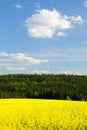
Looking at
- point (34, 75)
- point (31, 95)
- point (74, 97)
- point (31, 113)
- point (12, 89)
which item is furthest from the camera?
point (34, 75)

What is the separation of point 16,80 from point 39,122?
153 meters

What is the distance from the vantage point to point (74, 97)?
377 ft

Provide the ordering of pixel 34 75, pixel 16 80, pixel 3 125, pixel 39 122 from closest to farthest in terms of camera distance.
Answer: pixel 3 125 → pixel 39 122 → pixel 16 80 → pixel 34 75

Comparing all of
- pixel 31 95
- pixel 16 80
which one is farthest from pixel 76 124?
pixel 16 80

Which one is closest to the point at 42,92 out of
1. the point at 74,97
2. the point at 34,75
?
the point at 74,97

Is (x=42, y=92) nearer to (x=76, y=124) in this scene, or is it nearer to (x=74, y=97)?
(x=74, y=97)

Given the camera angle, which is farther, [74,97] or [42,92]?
[42,92]

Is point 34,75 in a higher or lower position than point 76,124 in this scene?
higher

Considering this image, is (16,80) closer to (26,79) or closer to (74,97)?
(26,79)

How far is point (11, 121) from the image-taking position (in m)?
17.3

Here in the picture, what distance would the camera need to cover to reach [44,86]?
A: 493ft

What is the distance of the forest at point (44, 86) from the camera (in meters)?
117

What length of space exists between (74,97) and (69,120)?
96351mm

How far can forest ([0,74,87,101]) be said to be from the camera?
117 metres
